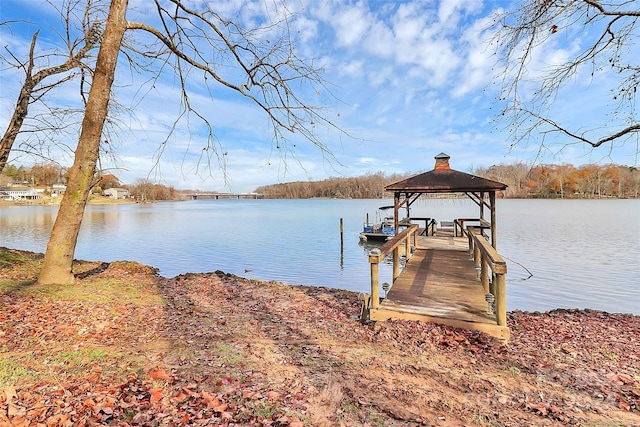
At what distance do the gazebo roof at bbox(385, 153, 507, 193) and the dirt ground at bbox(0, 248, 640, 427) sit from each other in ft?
15.7

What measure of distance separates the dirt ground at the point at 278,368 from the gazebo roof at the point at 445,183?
478 cm

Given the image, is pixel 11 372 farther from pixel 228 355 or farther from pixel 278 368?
pixel 278 368

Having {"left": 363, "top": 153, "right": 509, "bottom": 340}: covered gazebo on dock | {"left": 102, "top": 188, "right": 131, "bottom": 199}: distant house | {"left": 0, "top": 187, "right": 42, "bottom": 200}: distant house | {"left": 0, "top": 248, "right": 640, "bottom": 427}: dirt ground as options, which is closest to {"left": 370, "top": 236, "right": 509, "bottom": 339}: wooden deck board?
{"left": 363, "top": 153, "right": 509, "bottom": 340}: covered gazebo on dock

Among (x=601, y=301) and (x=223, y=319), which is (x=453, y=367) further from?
(x=601, y=301)

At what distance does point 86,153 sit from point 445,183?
9.30m

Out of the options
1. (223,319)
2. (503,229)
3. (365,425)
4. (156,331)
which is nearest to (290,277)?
(223,319)

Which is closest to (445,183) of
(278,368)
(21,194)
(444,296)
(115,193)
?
(444,296)

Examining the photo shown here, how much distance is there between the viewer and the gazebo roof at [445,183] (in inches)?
383

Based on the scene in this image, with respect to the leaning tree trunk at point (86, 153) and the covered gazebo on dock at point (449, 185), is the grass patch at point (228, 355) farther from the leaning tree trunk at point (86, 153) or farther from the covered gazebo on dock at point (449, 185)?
the covered gazebo on dock at point (449, 185)

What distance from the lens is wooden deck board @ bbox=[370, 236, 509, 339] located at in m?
4.73

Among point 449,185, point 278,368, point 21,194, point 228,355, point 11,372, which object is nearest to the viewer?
point 11,372

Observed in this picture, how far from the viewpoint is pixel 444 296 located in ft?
19.0

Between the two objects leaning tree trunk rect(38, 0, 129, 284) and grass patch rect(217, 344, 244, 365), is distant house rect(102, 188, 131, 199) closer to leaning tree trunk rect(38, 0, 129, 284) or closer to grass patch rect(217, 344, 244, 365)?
leaning tree trunk rect(38, 0, 129, 284)

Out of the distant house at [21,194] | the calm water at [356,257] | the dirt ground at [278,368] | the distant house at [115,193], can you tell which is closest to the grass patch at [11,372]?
the dirt ground at [278,368]
